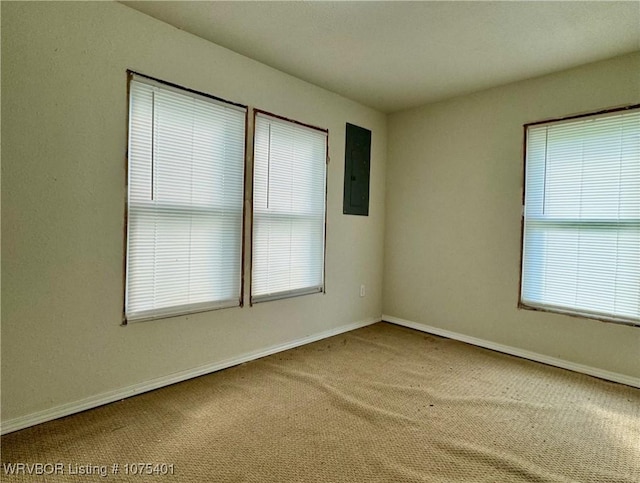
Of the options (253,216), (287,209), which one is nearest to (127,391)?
(253,216)

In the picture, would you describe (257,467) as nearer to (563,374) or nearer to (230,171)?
A: (230,171)

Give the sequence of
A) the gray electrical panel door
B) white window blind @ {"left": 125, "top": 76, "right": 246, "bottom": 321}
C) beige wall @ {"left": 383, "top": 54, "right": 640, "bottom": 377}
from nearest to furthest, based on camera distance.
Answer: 1. white window blind @ {"left": 125, "top": 76, "right": 246, "bottom": 321}
2. beige wall @ {"left": 383, "top": 54, "right": 640, "bottom": 377}
3. the gray electrical panel door

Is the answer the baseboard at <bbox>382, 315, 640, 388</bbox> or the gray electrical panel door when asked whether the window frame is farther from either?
the baseboard at <bbox>382, 315, 640, 388</bbox>

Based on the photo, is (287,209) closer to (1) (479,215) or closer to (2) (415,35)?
(2) (415,35)

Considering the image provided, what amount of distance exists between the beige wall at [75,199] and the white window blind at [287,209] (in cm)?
52

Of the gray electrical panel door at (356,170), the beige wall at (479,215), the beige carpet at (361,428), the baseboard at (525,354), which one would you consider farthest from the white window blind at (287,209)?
the baseboard at (525,354)

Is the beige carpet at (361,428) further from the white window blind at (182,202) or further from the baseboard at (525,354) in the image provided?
the white window blind at (182,202)

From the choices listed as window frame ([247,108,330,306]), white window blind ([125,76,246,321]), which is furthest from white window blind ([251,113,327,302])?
white window blind ([125,76,246,321])

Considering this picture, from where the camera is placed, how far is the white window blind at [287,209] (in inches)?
111

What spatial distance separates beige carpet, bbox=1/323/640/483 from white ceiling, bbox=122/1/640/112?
2458 mm

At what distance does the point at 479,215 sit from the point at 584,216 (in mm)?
820

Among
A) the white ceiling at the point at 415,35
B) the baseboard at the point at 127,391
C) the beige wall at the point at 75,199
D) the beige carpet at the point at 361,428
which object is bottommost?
the beige carpet at the point at 361,428

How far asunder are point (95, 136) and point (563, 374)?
375 centimetres

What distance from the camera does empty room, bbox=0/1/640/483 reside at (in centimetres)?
176
